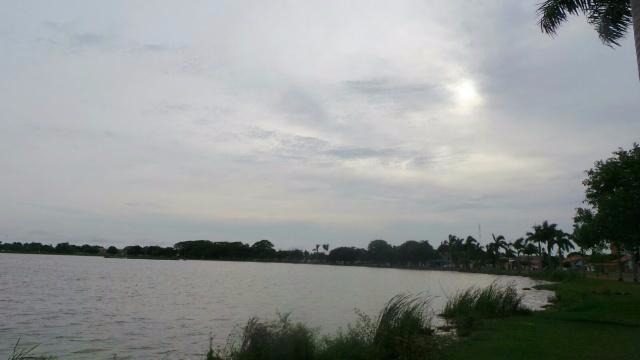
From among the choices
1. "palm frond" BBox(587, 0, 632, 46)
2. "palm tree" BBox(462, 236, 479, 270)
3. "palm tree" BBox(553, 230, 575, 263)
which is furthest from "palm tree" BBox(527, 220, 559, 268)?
"palm frond" BBox(587, 0, 632, 46)

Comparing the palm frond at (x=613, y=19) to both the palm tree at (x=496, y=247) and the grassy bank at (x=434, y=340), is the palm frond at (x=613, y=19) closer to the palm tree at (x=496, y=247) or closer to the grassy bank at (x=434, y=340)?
the grassy bank at (x=434, y=340)

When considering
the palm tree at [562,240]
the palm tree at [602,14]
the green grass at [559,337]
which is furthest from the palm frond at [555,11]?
the palm tree at [562,240]

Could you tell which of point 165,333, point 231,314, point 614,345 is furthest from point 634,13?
point 231,314

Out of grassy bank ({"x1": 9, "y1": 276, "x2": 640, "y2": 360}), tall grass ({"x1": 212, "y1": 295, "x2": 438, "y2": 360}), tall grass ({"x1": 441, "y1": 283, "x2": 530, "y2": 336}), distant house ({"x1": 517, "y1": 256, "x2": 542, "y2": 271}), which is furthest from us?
distant house ({"x1": 517, "y1": 256, "x2": 542, "y2": 271})

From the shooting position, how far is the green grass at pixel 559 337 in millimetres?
16375

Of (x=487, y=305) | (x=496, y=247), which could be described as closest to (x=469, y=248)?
(x=496, y=247)

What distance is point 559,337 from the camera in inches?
782

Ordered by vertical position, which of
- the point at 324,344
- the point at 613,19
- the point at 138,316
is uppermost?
the point at 613,19

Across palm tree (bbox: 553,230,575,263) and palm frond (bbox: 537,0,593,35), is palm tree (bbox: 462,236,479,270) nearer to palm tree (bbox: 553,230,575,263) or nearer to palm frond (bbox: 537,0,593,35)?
palm tree (bbox: 553,230,575,263)

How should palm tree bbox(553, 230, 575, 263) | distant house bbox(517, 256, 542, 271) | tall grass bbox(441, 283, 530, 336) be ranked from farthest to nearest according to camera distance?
distant house bbox(517, 256, 542, 271) < palm tree bbox(553, 230, 575, 263) < tall grass bbox(441, 283, 530, 336)

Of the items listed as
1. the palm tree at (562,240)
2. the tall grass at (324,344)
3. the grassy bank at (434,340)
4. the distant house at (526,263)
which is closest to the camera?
the tall grass at (324,344)

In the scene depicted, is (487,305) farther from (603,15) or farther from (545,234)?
(545,234)

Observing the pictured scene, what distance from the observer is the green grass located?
645 inches

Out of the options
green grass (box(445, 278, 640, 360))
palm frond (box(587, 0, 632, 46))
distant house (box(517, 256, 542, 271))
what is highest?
palm frond (box(587, 0, 632, 46))
